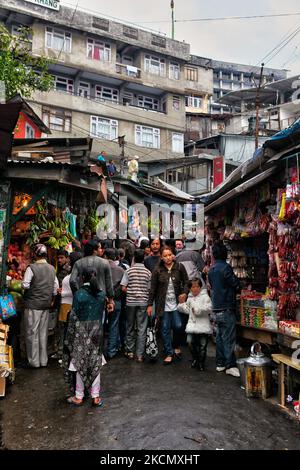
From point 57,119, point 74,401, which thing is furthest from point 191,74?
point 74,401

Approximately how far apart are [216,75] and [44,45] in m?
40.6

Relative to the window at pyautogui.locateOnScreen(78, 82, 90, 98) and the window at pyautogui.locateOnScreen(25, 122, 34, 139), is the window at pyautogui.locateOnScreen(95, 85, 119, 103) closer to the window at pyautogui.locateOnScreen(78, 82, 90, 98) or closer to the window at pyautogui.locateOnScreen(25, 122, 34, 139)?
the window at pyautogui.locateOnScreen(78, 82, 90, 98)

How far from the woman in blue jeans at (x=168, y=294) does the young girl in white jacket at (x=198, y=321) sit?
204mm

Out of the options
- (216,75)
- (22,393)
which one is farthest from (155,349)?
(216,75)

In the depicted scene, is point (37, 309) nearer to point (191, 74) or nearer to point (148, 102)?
point (148, 102)

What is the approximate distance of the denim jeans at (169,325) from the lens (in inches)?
272

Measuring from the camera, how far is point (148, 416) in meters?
4.56

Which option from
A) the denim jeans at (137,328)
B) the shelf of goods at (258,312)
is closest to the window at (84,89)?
the denim jeans at (137,328)

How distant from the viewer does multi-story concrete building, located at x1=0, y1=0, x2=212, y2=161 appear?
2816cm

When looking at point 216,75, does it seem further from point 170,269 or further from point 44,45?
point 170,269

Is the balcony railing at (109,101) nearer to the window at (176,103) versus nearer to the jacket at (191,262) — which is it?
the window at (176,103)

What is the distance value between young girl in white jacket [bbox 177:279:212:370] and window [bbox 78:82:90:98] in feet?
87.9

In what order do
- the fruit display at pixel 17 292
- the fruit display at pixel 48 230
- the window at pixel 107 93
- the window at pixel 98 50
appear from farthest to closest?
the window at pixel 107 93
the window at pixel 98 50
the fruit display at pixel 48 230
the fruit display at pixel 17 292
